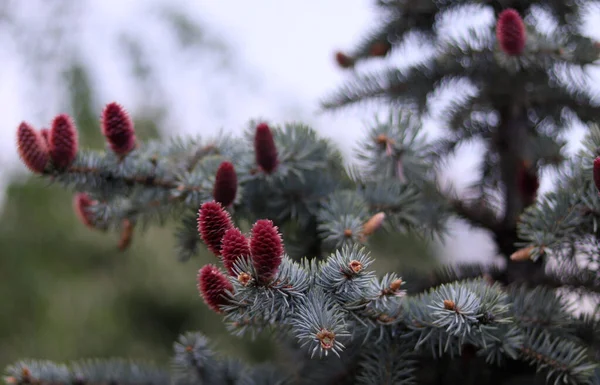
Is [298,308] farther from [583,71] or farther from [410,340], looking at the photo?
[583,71]

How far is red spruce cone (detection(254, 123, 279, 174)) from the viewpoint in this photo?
461 millimetres

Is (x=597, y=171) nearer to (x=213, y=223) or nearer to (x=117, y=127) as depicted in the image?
(x=213, y=223)

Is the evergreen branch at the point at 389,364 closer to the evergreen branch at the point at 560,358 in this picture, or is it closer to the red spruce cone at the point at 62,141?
the evergreen branch at the point at 560,358

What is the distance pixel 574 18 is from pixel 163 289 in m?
1.44

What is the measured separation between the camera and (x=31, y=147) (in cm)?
45

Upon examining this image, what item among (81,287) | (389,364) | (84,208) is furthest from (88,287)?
(389,364)

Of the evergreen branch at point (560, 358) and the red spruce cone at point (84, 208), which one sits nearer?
the evergreen branch at point (560, 358)

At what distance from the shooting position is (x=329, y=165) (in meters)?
0.57

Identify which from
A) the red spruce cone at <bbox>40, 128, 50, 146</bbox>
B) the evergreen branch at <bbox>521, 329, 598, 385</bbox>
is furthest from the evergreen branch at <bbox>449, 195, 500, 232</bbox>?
the red spruce cone at <bbox>40, 128, 50, 146</bbox>

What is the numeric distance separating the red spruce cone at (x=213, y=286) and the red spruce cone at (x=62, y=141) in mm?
181

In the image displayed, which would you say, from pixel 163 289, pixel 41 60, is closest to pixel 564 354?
pixel 163 289

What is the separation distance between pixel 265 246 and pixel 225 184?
0.43 ft

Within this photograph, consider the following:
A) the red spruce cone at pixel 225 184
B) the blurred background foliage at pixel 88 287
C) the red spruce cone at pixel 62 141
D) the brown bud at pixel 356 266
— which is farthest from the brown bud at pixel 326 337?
the blurred background foliage at pixel 88 287

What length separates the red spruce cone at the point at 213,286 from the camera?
14.1 inches
